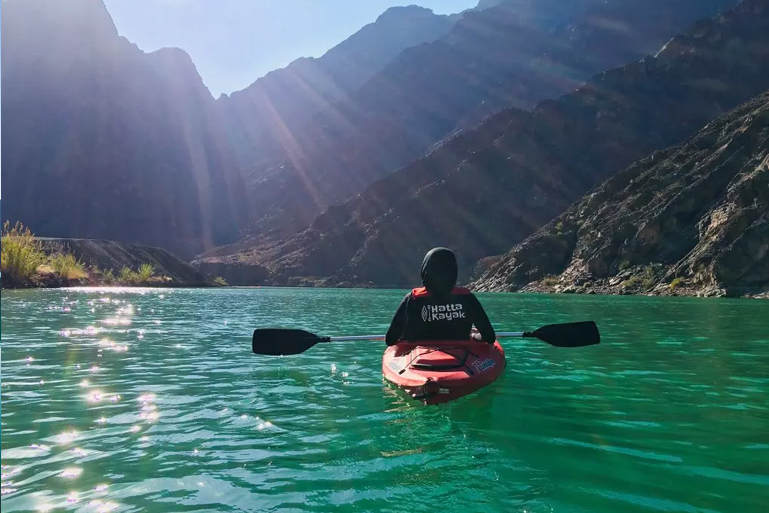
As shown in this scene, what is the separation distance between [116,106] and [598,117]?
164m

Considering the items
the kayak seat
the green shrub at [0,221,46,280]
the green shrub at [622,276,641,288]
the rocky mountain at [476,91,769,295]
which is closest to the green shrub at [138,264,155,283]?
the green shrub at [0,221,46,280]

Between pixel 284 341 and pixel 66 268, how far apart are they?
73.9 meters

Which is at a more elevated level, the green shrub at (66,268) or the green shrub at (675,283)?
the green shrub at (66,268)

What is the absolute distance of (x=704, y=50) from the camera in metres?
116

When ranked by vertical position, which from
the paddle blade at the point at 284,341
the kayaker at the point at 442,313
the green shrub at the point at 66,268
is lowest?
the paddle blade at the point at 284,341

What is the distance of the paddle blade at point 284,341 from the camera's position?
11.2 m

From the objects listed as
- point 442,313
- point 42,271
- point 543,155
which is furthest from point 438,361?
point 543,155

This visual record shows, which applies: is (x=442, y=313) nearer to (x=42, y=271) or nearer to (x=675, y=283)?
(x=675, y=283)

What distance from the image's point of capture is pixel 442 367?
8898 mm

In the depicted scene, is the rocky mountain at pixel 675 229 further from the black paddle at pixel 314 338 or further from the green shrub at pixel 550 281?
the black paddle at pixel 314 338

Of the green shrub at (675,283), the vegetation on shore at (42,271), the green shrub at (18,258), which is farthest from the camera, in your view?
the green shrub at (675,283)

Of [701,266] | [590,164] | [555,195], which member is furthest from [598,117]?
[701,266]

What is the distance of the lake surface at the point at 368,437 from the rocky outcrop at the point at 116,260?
2854 inches

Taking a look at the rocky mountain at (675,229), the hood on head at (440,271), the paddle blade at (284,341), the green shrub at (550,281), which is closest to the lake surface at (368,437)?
the paddle blade at (284,341)
